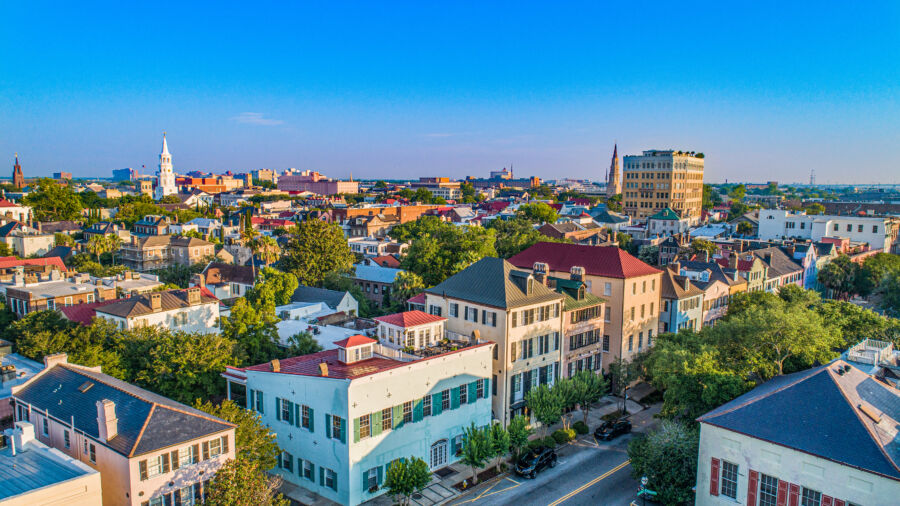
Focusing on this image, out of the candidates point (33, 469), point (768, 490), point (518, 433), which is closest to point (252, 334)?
point (33, 469)

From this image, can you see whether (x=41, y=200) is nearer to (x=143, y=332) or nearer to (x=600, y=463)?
(x=143, y=332)

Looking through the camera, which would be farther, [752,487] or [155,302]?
[155,302]

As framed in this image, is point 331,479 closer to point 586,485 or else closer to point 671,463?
point 586,485

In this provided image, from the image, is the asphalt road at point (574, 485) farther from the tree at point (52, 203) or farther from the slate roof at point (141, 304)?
the tree at point (52, 203)

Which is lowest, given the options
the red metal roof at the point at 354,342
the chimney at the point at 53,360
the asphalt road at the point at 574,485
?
the asphalt road at the point at 574,485

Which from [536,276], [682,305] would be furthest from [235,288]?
[682,305]

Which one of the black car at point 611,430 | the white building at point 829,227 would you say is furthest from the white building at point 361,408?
the white building at point 829,227
